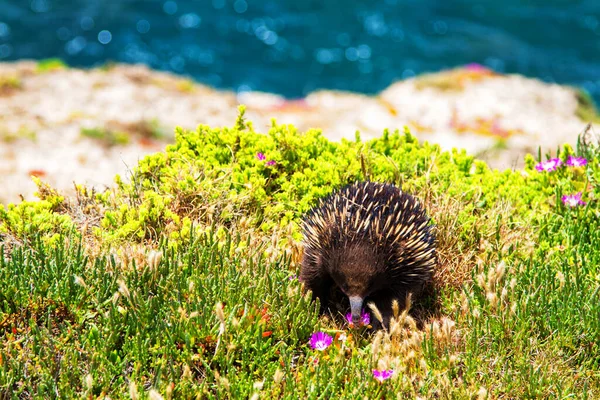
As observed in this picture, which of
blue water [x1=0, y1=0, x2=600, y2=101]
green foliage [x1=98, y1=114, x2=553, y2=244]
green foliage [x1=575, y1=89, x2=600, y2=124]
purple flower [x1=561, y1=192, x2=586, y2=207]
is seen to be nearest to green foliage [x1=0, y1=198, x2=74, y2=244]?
green foliage [x1=98, y1=114, x2=553, y2=244]

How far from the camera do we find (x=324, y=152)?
20.1 feet

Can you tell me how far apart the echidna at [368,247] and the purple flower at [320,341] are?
0.79 ft

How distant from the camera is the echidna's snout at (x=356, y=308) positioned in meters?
4.28

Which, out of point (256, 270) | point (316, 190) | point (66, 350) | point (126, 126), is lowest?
point (126, 126)

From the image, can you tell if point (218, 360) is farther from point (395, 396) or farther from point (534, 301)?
point (534, 301)

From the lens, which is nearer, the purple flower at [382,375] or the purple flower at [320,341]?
the purple flower at [382,375]

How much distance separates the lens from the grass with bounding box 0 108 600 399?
3930 millimetres

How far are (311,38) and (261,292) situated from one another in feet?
70.5

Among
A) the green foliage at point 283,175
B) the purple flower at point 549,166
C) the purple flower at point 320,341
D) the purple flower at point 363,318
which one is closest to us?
the purple flower at point 320,341

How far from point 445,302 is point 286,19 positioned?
22.1 m

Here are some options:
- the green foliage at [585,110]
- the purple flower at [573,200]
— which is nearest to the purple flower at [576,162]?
the purple flower at [573,200]

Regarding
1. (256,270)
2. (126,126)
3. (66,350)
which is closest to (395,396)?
(256,270)

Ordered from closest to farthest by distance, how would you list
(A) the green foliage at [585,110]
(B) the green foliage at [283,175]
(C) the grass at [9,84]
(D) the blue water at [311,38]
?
1. (B) the green foliage at [283,175]
2. (C) the grass at [9,84]
3. (A) the green foliage at [585,110]
4. (D) the blue water at [311,38]

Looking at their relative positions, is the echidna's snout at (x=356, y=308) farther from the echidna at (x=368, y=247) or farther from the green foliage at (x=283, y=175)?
the green foliage at (x=283, y=175)
